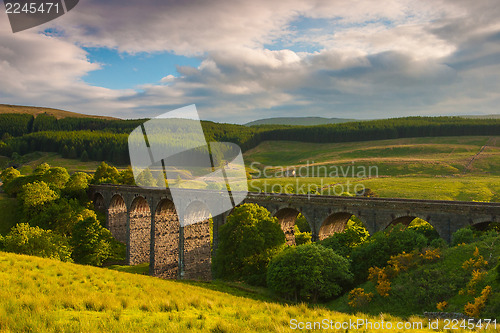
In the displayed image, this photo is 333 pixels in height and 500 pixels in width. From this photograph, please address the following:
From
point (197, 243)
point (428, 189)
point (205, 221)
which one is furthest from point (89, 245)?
point (428, 189)

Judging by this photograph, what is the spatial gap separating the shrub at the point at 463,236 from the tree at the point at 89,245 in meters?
47.5

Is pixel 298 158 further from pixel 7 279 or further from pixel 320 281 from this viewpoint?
pixel 7 279

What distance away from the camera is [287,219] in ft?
144

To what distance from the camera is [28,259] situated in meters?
23.5

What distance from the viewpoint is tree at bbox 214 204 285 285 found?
37.6 m

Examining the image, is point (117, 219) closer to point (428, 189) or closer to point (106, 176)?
point (106, 176)

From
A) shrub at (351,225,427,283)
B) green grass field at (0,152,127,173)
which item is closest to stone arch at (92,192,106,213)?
shrub at (351,225,427,283)

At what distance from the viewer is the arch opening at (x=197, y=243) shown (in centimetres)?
5081

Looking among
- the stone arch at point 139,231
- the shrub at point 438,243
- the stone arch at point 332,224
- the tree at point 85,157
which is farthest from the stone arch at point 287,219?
the tree at point 85,157

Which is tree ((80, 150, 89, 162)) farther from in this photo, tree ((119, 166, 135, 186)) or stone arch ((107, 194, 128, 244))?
stone arch ((107, 194, 128, 244))

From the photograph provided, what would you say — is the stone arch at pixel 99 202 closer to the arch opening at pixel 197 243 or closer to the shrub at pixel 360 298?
the arch opening at pixel 197 243

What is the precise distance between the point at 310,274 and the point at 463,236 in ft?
42.4

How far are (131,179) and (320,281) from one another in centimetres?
6795

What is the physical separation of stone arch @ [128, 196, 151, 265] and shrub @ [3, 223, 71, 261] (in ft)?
56.7
